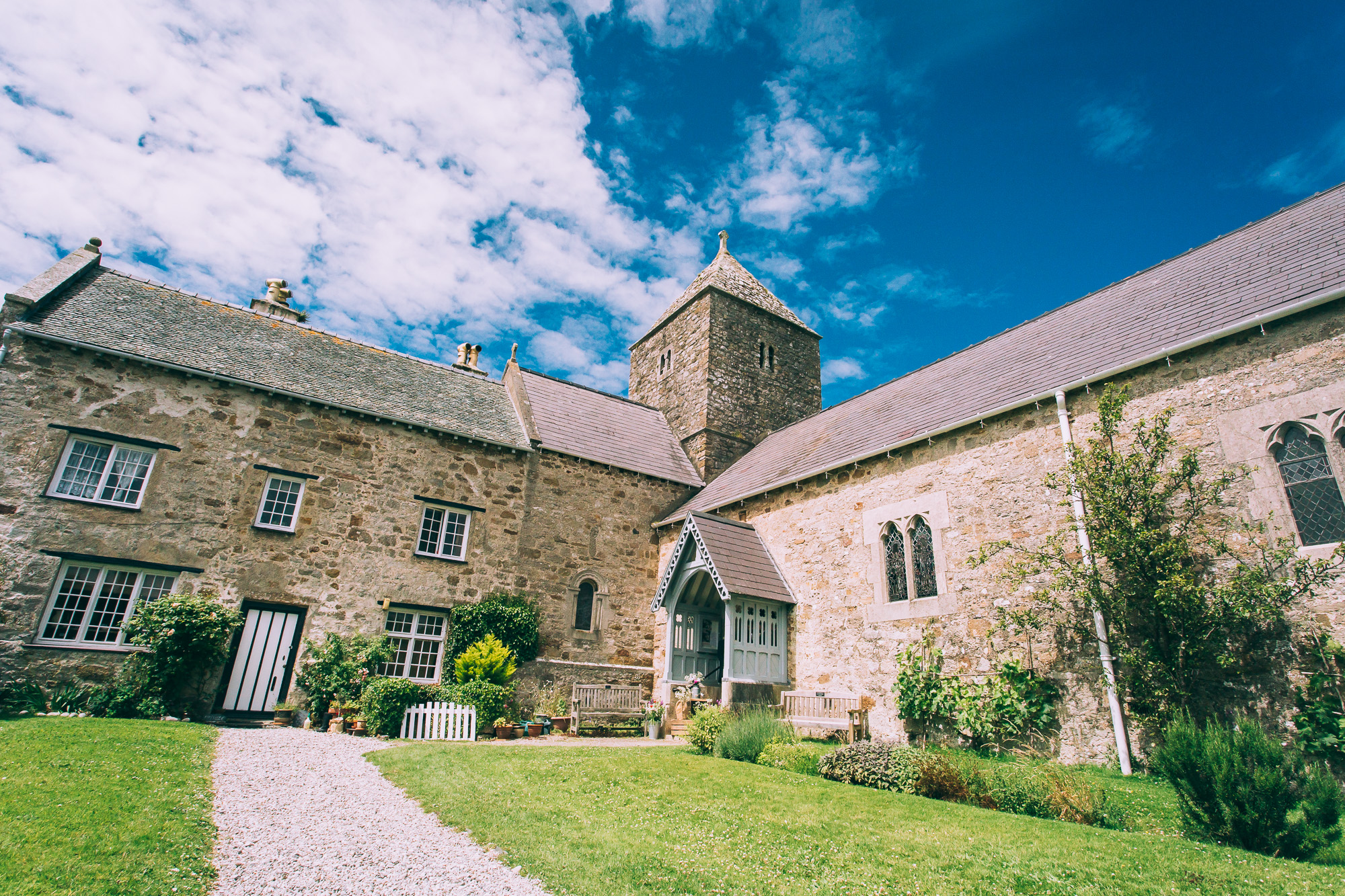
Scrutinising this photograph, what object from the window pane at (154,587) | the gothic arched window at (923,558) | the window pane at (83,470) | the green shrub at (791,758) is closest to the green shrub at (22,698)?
the window pane at (154,587)

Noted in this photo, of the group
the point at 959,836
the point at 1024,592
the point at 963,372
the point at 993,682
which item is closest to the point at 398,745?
the point at 959,836

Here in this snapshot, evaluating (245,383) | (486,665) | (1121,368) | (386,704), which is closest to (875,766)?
(1121,368)

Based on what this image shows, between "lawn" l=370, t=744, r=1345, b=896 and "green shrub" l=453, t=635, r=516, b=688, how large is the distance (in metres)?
6.26

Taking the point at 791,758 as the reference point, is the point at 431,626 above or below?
above


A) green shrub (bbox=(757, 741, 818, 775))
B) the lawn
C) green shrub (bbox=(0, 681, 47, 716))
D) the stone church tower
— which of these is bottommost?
the lawn

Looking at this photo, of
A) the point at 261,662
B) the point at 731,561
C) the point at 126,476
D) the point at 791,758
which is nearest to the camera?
the point at 791,758

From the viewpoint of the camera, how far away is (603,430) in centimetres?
2233

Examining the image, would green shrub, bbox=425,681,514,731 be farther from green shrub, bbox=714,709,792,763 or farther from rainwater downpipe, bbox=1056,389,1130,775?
rainwater downpipe, bbox=1056,389,1130,775

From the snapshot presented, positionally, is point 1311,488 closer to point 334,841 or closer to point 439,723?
point 334,841

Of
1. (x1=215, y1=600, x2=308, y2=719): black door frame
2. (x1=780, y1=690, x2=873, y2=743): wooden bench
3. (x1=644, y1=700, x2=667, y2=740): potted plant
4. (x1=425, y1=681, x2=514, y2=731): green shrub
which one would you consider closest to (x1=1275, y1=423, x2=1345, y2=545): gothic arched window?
(x1=780, y1=690, x2=873, y2=743): wooden bench

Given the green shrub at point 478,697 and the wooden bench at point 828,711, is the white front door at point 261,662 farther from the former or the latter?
the wooden bench at point 828,711

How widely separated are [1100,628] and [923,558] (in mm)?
3594

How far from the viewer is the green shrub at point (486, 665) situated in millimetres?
15250

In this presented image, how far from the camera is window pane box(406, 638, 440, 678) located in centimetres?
1605
